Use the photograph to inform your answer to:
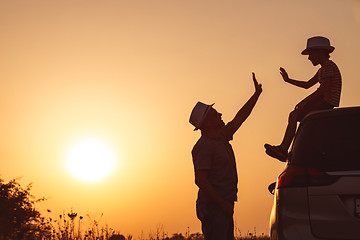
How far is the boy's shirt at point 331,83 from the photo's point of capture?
10.4 meters

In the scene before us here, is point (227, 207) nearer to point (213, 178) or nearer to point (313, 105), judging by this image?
point (213, 178)

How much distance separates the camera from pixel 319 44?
10.7 metres

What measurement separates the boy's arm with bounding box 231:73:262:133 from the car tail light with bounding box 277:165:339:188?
220 cm

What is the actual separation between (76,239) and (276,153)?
6.02m

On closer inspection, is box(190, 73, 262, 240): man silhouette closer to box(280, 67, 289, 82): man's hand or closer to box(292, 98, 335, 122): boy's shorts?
box(292, 98, 335, 122): boy's shorts

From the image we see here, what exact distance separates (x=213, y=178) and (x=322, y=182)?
6.41 feet

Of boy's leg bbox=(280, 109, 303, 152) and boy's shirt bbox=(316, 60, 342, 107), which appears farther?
boy's shirt bbox=(316, 60, 342, 107)

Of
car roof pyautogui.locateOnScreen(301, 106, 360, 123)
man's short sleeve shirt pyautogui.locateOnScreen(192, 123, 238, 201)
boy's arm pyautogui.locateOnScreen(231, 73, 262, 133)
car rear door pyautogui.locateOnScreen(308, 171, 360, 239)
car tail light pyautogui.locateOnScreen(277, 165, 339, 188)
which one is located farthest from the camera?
boy's arm pyautogui.locateOnScreen(231, 73, 262, 133)

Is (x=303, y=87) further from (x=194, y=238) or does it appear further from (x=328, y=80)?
(x=194, y=238)

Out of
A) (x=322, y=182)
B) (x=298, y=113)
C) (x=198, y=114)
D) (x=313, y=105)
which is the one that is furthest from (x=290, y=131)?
(x=322, y=182)

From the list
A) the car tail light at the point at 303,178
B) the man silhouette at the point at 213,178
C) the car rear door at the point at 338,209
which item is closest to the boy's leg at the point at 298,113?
the man silhouette at the point at 213,178

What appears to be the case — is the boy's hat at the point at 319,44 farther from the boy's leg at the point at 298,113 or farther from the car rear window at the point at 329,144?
the car rear window at the point at 329,144

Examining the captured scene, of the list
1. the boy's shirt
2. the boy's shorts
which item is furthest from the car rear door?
the boy's shirt

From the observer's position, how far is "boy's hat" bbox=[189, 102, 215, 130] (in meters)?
8.53
